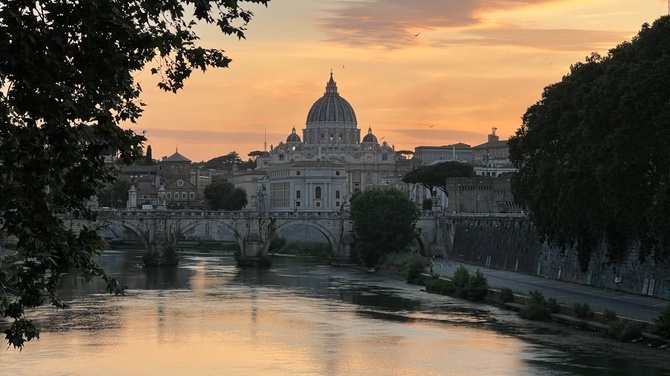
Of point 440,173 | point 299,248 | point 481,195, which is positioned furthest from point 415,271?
point 440,173

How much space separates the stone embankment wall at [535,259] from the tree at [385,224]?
12.7 feet

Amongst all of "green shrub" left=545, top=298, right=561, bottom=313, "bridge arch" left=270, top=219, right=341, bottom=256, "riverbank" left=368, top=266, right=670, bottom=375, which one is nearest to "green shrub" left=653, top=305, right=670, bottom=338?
"riverbank" left=368, top=266, right=670, bottom=375

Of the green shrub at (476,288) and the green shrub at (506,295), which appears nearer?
the green shrub at (506,295)

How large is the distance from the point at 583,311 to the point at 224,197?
10392 centimetres

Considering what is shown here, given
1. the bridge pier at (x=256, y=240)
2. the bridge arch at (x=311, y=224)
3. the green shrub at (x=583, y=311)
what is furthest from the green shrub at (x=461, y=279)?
the bridge arch at (x=311, y=224)

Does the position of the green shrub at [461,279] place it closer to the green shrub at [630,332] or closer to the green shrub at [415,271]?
the green shrub at [415,271]

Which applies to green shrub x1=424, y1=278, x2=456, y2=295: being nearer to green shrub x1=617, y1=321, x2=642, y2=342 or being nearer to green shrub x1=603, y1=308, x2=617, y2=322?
green shrub x1=603, y1=308, x2=617, y2=322

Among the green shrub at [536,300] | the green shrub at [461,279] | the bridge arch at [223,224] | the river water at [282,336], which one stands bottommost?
the river water at [282,336]

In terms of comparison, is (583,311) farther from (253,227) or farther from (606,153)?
(253,227)

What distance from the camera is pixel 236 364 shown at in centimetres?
3120

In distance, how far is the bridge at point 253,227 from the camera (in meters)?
78.0

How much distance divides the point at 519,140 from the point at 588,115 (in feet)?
32.4

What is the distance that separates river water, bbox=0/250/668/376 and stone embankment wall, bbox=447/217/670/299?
4.76 metres

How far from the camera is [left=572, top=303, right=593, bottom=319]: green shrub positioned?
37.4 meters
